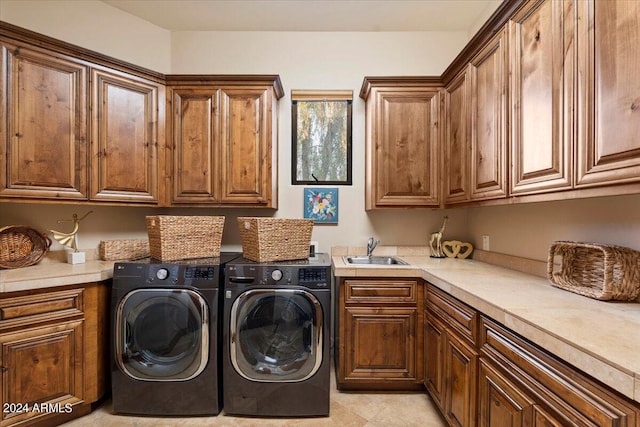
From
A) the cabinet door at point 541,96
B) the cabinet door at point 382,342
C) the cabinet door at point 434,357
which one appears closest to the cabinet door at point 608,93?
the cabinet door at point 541,96

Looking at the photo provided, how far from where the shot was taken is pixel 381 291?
1.97m

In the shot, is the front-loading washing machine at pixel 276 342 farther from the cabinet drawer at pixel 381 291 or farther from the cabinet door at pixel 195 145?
the cabinet door at pixel 195 145

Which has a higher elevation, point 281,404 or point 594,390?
point 594,390

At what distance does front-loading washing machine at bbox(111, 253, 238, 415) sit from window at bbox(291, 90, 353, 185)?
1.26 meters

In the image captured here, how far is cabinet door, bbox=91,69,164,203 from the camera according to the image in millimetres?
2039

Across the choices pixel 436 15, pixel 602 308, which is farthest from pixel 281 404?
pixel 436 15

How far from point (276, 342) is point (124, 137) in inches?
72.9

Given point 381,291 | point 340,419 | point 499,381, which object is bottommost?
point 340,419

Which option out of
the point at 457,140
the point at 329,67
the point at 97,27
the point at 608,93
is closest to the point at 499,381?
the point at 608,93

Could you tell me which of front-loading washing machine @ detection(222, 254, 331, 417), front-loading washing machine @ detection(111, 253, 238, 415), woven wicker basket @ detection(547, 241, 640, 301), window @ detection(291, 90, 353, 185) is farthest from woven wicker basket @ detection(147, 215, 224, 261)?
woven wicker basket @ detection(547, 241, 640, 301)

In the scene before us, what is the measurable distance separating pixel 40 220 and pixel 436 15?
3.51m

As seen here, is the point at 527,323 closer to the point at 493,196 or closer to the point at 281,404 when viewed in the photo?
the point at 493,196

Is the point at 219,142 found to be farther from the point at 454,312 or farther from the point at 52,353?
the point at 454,312

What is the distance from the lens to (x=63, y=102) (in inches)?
75.3
